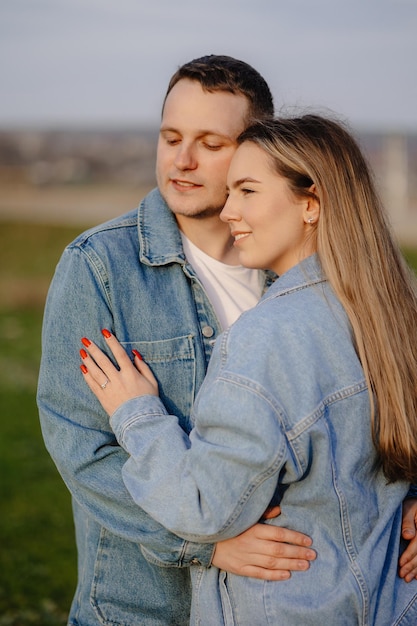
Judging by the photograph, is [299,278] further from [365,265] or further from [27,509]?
[27,509]

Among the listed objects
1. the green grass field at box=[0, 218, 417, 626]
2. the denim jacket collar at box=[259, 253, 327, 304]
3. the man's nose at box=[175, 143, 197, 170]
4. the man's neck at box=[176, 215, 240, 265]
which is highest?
the man's nose at box=[175, 143, 197, 170]

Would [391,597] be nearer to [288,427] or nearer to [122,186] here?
[288,427]

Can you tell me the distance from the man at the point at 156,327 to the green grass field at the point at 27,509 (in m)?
2.35

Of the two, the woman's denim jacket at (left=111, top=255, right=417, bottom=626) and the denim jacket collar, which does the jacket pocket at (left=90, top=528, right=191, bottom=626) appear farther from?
the denim jacket collar

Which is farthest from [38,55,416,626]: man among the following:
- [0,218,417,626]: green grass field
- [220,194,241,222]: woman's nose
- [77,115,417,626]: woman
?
[0,218,417,626]: green grass field

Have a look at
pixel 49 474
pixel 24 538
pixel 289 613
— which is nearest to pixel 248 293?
pixel 289 613

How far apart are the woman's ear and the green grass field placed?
3.36m

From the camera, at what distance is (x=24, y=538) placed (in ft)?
19.9

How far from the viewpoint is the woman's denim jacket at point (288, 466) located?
212cm

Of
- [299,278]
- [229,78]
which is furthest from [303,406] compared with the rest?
[229,78]

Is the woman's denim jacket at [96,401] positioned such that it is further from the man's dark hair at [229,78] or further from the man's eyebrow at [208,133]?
the man's dark hair at [229,78]

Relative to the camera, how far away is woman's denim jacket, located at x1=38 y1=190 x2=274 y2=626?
2590 millimetres

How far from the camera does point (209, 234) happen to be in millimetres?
3211

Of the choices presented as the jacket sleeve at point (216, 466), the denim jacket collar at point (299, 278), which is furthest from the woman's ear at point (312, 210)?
the jacket sleeve at point (216, 466)
